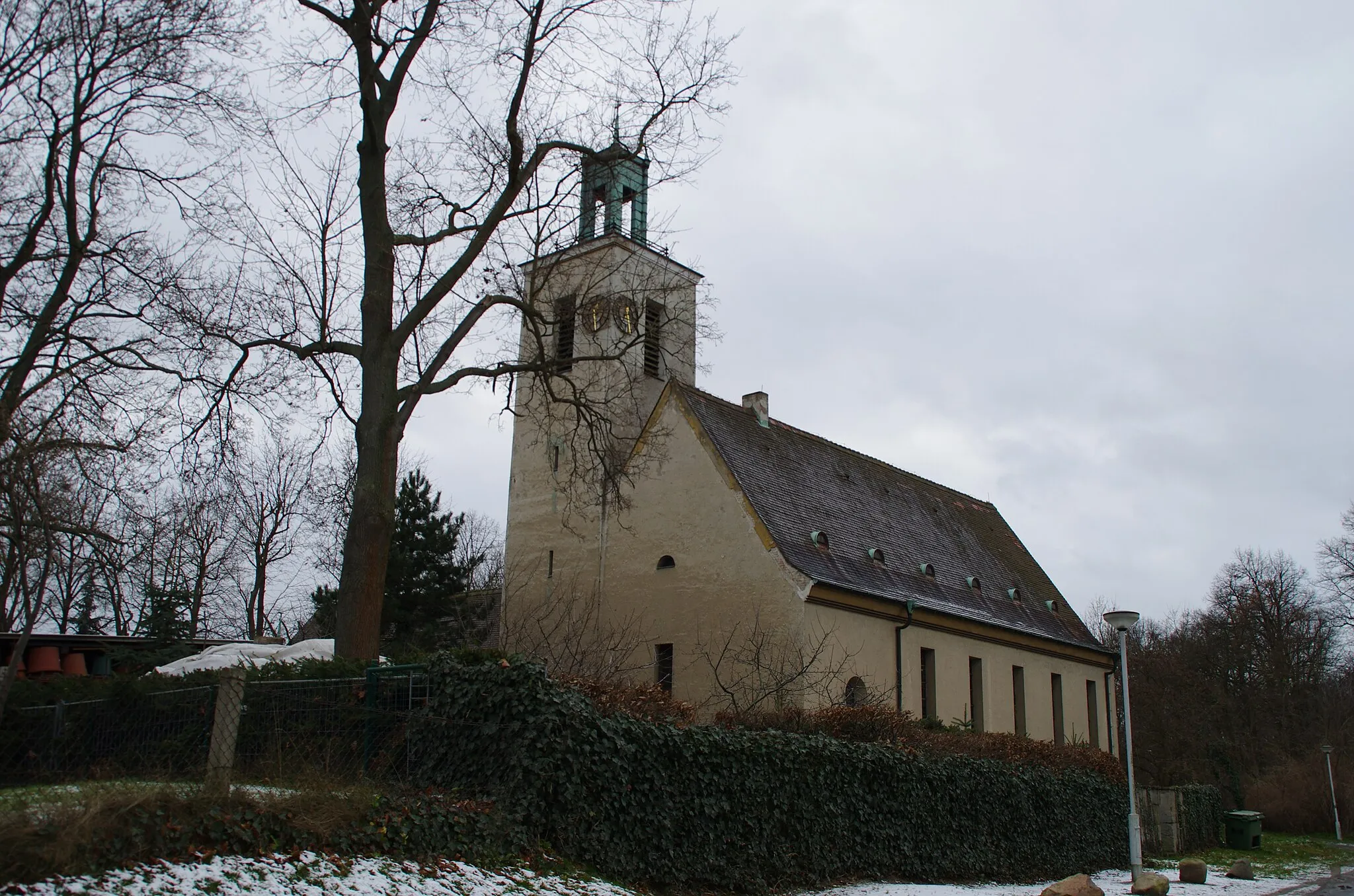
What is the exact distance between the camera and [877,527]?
1167 inches

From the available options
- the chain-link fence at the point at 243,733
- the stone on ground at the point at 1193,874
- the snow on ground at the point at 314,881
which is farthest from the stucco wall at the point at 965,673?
the snow on ground at the point at 314,881

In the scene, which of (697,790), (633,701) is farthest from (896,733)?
(633,701)

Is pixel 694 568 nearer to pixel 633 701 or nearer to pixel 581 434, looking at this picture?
pixel 581 434

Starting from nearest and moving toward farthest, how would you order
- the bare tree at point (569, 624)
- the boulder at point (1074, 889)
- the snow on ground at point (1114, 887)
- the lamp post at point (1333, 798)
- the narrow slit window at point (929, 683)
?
the boulder at point (1074, 889), the snow on ground at point (1114, 887), the bare tree at point (569, 624), the narrow slit window at point (929, 683), the lamp post at point (1333, 798)

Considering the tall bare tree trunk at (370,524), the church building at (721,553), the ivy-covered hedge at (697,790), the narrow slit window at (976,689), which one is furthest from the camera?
the narrow slit window at (976,689)

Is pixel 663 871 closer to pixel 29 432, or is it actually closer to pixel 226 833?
pixel 226 833

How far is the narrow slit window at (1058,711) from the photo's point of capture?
1266 inches

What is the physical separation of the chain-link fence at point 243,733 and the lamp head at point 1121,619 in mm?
10690

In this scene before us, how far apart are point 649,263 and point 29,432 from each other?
21656 millimetres

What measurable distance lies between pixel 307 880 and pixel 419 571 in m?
26.2

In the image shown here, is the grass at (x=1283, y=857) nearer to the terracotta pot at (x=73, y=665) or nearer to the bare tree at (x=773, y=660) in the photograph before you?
the bare tree at (x=773, y=660)

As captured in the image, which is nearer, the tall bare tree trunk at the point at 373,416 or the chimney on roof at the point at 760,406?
the tall bare tree trunk at the point at 373,416

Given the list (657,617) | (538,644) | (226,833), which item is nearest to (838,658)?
(657,617)

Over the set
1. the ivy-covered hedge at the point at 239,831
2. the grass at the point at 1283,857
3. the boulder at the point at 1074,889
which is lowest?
the grass at the point at 1283,857
